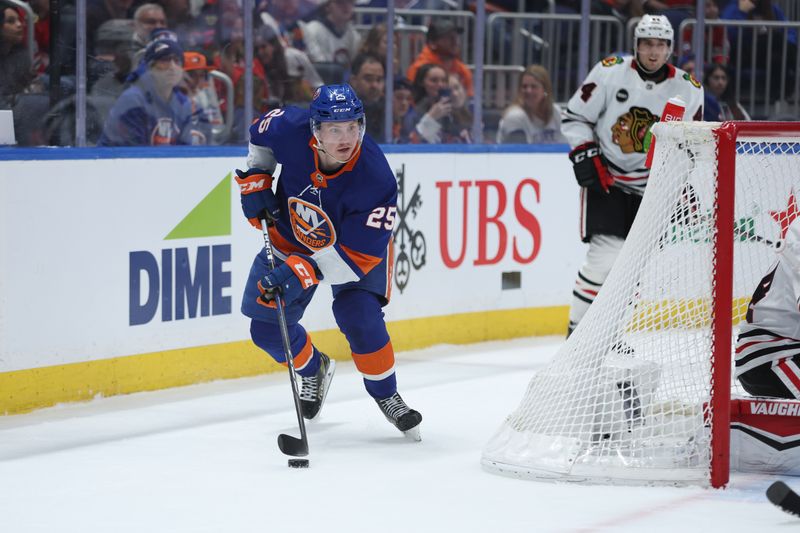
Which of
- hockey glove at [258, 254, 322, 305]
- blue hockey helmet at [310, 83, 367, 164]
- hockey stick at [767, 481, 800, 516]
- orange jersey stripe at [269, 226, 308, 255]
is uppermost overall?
blue hockey helmet at [310, 83, 367, 164]

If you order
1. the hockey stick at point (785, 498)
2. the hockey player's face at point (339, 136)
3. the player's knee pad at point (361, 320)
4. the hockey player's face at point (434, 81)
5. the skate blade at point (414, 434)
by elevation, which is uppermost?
the hockey player's face at point (434, 81)

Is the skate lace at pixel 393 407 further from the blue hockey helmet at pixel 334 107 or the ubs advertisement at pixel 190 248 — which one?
A: the ubs advertisement at pixel 190 248

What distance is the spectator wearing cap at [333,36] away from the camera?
19.4ft

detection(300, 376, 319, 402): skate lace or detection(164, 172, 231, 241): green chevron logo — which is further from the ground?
detection(164, 172, 231, 241): green chevron logo

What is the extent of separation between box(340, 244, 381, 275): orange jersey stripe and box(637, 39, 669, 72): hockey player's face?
1.57m

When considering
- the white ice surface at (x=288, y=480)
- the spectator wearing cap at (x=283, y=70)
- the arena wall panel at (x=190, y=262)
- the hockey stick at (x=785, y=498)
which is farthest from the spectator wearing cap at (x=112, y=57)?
the hockey stick at (x=785, y=498)

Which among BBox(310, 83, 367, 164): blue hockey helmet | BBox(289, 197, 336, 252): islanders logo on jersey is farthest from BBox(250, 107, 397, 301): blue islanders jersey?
BBox(310, 83, 367, 164): blue hockey helmet

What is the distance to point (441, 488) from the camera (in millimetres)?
3549

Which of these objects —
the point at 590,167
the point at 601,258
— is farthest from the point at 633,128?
the point at 601,258

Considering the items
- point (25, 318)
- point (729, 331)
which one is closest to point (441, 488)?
point (729, 331)

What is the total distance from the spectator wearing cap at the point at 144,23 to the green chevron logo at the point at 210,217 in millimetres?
595

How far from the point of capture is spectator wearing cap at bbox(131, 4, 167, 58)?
5.08 metres

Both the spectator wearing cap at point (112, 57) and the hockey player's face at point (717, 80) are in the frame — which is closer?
the spectator wearing cap at point (112, 57)

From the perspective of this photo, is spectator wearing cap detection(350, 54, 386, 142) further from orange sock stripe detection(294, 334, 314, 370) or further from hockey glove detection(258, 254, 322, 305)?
hockey glove detection(258, 254, 322, 305)
